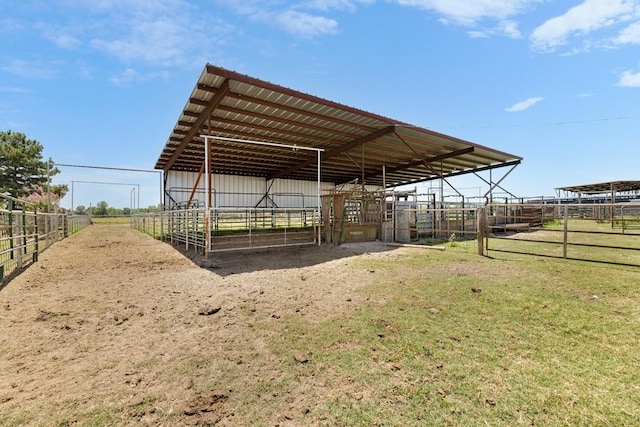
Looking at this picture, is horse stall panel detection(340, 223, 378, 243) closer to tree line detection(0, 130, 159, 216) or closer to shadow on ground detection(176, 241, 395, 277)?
shadow on ground detection(176, 241, 395, 277)

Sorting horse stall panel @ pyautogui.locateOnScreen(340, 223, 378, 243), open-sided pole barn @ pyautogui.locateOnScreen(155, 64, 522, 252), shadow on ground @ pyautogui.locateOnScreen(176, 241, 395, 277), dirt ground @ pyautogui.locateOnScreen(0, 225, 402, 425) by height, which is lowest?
dirt ground @ pyautogui.locateOnScreen(0, 225, 402, 425)

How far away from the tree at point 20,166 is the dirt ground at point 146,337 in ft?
93.4

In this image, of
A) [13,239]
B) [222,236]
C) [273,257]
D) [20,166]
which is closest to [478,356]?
[273,257]

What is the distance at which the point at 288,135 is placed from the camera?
1294 centimetres

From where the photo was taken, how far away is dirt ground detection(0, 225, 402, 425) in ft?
6.98

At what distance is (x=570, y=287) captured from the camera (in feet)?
15.8

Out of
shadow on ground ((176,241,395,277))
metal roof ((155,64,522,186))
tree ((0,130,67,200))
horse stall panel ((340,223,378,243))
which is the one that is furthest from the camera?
tree ((0,130,67,200))

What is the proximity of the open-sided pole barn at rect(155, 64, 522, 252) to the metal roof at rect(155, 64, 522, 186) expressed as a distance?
39 mm

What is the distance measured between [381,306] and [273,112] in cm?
846

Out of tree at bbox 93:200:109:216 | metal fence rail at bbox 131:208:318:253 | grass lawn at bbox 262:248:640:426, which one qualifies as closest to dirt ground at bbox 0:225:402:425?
grass lawn at bbox 262:248:640:426

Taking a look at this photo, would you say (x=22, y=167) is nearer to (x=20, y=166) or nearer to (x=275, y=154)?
(x=20, y=166)

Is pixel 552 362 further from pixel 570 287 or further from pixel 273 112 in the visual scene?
pixel 273 112

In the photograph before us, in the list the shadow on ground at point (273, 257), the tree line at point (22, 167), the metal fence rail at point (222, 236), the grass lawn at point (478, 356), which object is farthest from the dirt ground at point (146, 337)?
the tree line at point (22, 167)

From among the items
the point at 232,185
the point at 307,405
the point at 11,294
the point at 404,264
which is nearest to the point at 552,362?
the point at 307,405
